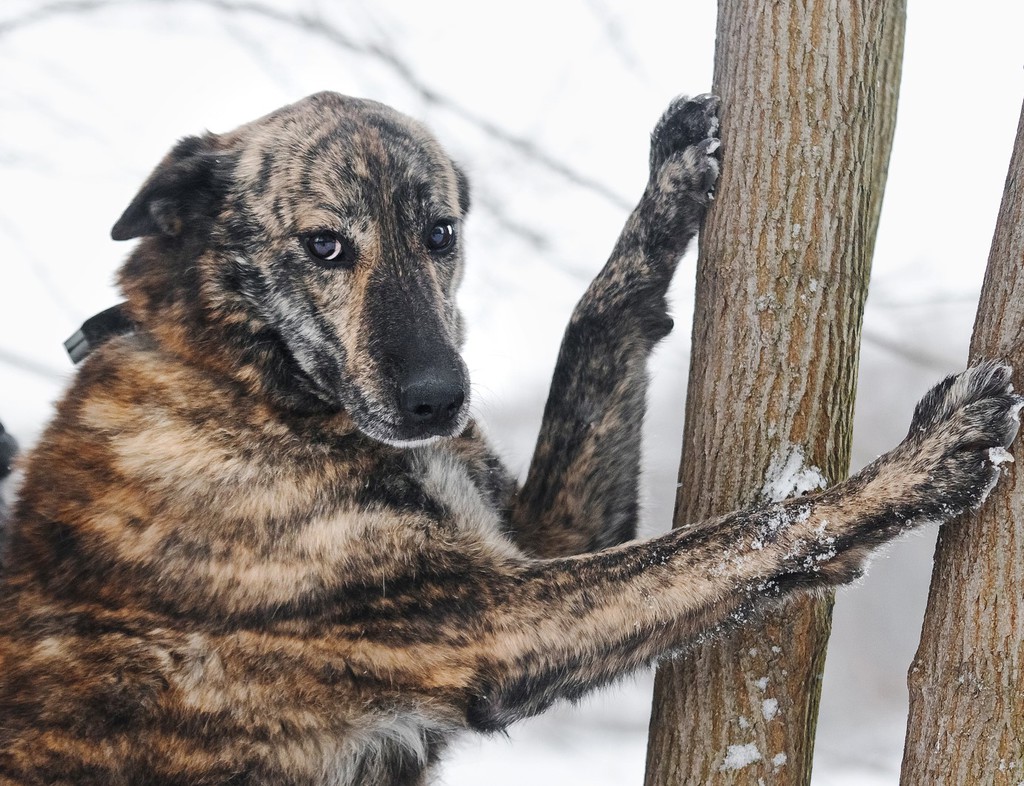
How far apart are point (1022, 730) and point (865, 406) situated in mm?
4941

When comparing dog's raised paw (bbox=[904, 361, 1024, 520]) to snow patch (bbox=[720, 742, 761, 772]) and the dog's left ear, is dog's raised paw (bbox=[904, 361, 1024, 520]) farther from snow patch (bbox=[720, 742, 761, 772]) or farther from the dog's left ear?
the dog's left ear

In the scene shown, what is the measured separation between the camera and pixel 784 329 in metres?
2.77

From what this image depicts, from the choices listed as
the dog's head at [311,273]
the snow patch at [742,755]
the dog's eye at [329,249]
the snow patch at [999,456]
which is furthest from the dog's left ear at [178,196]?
the snow patch at [999,456]

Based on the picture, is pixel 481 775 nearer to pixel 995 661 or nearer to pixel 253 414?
pixel 253 414

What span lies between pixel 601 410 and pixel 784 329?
35.5 inches

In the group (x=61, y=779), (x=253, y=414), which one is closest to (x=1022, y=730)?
(x=253, y=414)

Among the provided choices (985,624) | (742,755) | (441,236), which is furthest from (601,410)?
(985,624)

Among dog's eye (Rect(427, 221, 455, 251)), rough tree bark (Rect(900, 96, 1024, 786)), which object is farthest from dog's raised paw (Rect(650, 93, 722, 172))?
rough tree bark (Rect(900, 96, 1024, 786))

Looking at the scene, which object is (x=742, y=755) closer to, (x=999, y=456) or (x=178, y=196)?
(x=999, y=456)

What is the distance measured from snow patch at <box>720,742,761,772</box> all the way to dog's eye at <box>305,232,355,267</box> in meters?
1.77

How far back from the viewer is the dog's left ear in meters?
2.95

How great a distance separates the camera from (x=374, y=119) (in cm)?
318

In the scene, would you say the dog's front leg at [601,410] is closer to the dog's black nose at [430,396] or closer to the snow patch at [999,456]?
the dog's black nose at [430,396]

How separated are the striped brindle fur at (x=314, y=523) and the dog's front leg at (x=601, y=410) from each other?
34cm
